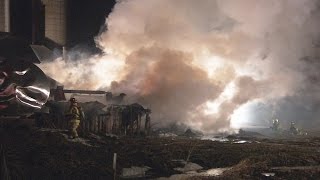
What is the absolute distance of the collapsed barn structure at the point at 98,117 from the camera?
19.2m

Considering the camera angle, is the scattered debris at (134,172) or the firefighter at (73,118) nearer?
the scattered debris at (134,172)

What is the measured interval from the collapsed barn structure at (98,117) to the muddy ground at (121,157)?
171 centimetres

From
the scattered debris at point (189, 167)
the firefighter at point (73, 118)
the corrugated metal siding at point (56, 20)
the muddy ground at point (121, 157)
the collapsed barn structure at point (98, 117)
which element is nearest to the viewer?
the muddy ground at point (121, 157)

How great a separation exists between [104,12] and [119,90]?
805cm

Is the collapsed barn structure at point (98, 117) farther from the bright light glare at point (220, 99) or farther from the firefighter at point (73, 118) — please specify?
the bright light glare at point (220, 99)

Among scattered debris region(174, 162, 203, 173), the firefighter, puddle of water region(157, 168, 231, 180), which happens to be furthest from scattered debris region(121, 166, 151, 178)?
the firefighter

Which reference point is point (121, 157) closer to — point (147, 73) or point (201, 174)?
point (201, 174)

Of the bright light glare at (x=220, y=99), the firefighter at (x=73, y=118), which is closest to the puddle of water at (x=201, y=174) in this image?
the firefighter at (x=73, y=118)

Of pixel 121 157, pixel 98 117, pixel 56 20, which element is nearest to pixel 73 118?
pixel 98 117

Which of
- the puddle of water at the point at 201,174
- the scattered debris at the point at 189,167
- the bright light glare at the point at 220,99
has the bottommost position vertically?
the puddle of water at the point at 201,174

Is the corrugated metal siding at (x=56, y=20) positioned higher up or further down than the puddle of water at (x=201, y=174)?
higher up

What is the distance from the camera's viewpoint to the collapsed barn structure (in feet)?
63.2

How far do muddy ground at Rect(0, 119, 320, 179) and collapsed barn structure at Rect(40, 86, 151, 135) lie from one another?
5.60ft

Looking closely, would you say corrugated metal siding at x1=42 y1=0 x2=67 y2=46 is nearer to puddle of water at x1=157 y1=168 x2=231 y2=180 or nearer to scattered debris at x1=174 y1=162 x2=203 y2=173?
scattered debris at x1=174 y1=162 x2=203 y2=173
